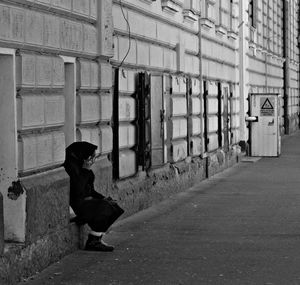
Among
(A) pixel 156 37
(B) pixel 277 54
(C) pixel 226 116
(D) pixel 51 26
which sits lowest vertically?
(C) pixel 226 116

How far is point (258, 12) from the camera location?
2769cm

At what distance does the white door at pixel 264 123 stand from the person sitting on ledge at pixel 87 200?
609 inches

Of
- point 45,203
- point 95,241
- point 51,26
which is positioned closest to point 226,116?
point 95,241

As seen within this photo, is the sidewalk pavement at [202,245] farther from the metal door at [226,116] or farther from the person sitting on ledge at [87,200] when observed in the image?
the metal door at [226,116]

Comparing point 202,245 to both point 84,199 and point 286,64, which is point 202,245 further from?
point 286,64

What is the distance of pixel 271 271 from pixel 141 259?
123 cm

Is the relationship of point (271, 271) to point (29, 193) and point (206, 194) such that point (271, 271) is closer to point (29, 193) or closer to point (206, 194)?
point (29, 193)

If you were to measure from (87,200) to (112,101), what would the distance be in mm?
2721

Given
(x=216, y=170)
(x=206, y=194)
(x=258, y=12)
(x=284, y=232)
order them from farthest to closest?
(x=258, y=12) → (x=216, y=170) → (x=206, y=194) → (x=284, y=232)

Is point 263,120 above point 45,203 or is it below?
above

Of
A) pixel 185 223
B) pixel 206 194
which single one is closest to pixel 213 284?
pixel 185 223

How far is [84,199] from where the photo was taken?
28.9 feet

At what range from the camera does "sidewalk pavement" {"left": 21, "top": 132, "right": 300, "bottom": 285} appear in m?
7.70

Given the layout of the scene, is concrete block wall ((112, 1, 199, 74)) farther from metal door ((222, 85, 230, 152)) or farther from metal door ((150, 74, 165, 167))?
metal door ((222, 85, 230, 152))
